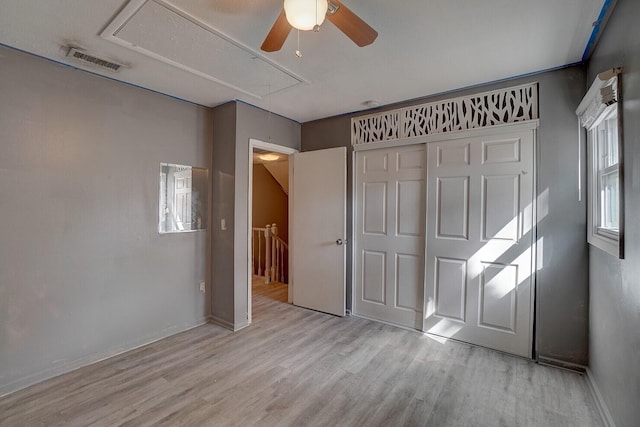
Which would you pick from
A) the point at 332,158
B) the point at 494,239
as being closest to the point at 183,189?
the point at 332,158

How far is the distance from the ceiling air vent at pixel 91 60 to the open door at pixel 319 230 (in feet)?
6.81

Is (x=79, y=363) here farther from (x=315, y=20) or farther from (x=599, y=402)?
(x=599, y=402)

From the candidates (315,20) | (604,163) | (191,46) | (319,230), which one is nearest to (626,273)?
(604,163)

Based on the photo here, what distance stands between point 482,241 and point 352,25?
7.30ft

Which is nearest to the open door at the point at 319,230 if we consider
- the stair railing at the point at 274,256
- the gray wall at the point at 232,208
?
the gray wall at the point at 232,208

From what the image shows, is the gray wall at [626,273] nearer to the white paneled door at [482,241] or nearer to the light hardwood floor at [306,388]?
→ the light hardwood floor at [306,388]

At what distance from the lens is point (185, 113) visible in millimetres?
3105

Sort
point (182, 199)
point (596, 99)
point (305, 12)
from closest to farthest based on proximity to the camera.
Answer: point (305, 12) < point (596, 99) < point (182, 199)

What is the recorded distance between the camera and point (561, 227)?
7.73 feet

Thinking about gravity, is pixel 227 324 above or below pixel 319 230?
below

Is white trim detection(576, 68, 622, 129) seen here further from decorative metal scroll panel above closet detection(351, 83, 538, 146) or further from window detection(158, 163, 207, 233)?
window detection(158, 163, 207, 233)

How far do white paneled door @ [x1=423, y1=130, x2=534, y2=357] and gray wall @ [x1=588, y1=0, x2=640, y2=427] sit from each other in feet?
2.19

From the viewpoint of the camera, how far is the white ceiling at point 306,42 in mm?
1656

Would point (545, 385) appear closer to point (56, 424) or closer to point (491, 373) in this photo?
point (491, 373)
